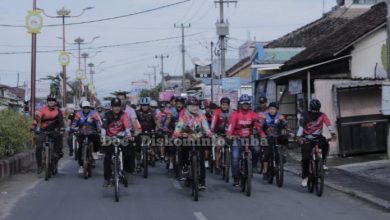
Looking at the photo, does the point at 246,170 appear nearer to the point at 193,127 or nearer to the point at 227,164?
the point at 193,127

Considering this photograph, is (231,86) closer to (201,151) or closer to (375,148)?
(375,148)

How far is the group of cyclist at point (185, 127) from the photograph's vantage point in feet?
38.4

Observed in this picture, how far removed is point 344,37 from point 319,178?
1324cm

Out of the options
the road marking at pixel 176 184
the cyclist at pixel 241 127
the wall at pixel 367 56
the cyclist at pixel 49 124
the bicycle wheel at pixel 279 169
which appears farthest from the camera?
the wall at pixel 367 56

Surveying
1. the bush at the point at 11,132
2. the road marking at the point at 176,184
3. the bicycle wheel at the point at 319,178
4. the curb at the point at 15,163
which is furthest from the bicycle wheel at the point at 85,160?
the bicycle wheel at the point at 319,178

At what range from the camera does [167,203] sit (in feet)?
35.8

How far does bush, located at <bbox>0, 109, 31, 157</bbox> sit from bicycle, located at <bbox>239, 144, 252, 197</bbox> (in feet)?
22.1

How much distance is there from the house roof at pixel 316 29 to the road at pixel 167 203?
983 inches

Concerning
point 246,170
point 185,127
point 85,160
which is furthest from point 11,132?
point 246,170

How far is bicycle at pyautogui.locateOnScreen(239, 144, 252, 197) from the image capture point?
38.6ft

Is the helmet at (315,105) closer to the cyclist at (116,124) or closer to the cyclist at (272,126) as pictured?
the cyclist at (272,126)

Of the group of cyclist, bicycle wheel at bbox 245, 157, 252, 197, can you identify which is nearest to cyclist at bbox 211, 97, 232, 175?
the group of cyclist

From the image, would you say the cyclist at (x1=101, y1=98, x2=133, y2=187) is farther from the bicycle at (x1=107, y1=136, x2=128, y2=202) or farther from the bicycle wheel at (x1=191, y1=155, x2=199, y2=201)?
the bicycle wheel at (x1=191, y1=155, x2=199, y2=201)

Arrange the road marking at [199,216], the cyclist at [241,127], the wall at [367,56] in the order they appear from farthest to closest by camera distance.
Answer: the wall at [367,56] → the cyclist at [241,127] → the road marking at [199,216]
